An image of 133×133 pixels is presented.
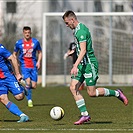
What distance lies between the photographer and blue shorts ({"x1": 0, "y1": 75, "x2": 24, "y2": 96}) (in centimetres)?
1101

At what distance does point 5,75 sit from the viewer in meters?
11.1

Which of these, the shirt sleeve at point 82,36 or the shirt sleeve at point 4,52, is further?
the shirt sleeve at point 4,52

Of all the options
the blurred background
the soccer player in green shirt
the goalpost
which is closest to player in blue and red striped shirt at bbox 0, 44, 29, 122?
the soccer player in green shirt

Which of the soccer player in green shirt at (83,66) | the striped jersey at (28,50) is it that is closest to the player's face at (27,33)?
the striped jersey at (28,50)

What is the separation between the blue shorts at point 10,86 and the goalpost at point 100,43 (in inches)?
565

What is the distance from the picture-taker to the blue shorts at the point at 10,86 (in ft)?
36.1

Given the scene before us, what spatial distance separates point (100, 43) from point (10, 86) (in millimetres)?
15167

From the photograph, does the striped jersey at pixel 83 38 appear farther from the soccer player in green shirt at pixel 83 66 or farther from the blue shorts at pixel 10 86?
the blue shorts at pixel 10 86

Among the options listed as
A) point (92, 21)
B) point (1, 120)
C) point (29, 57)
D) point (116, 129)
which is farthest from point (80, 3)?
point (116, 129)

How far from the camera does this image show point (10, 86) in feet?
36.2

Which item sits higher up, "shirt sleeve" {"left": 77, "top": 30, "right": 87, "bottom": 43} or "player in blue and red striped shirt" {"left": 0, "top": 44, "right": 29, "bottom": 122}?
"shirt sleeve" {"left": 77, "top": 30, "right": 87, "bottom": 43}

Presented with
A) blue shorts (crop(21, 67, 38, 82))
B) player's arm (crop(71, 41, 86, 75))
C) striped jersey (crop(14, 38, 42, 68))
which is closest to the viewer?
player's arm (crop(71, 41, 86, 75))

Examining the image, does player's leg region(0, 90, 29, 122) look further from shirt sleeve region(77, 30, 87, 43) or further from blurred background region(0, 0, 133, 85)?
blurred background region(0, 0, 133, 85)

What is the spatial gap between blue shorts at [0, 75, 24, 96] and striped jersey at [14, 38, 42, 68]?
473 cm
